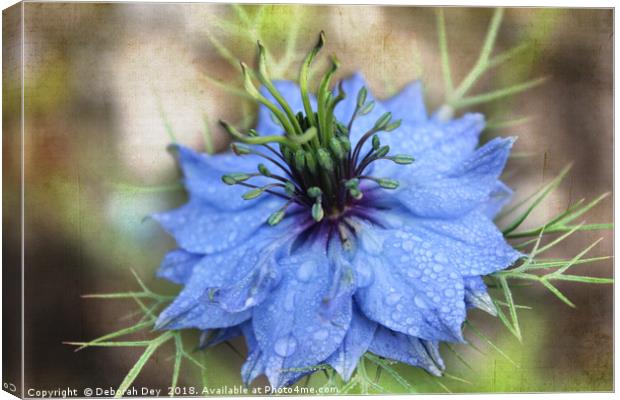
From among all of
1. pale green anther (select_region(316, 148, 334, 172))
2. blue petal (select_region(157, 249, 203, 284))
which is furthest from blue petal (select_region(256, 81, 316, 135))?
blue petal (select_region(157, 249, 203, 284))

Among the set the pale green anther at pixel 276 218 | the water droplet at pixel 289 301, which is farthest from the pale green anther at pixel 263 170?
the water droplet at pixel 289 301

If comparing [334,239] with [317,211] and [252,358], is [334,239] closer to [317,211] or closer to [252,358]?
[317,211]

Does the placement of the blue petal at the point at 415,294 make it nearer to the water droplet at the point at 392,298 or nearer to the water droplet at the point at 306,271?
the water droplet at the point at 392,298

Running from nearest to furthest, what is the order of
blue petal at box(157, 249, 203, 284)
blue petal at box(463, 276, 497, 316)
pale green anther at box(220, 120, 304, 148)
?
pale green anther at box(220, 120, 304, 148)
blue petal at box(463, 276, 497, 316)
blue petal at box(157, 249, 203, 284)

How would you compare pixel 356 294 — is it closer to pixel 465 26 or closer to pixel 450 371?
pixel 450 371

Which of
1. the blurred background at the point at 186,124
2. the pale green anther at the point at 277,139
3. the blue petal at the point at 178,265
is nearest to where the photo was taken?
the pale green anther at the point at 277,139

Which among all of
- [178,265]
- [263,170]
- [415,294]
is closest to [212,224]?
→ [178,265]

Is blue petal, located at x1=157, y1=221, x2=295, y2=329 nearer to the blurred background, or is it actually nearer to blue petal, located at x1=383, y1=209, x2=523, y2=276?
the blurred background
